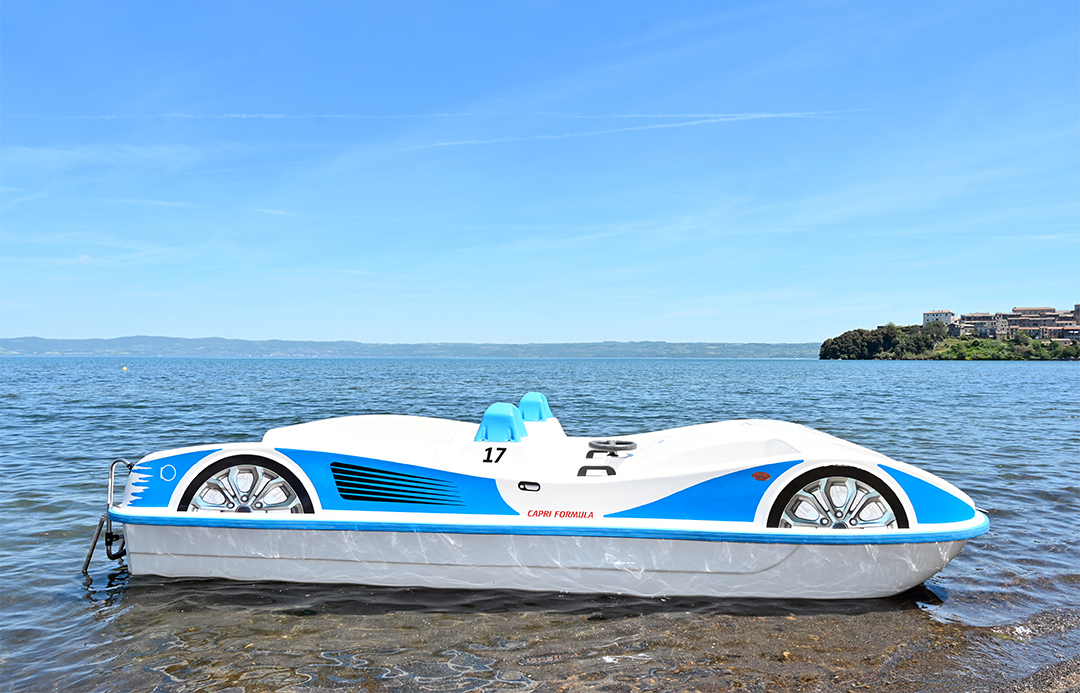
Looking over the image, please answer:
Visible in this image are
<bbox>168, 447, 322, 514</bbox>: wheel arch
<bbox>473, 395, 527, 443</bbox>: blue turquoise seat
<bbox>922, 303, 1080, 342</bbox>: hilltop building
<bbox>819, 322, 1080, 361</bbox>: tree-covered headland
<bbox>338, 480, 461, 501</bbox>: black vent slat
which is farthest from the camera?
<bbox>922, 303, 1080, 342</bbox>: hilltop building

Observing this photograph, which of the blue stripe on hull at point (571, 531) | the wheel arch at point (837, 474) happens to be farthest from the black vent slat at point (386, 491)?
the wheel arch at point (837, 474)

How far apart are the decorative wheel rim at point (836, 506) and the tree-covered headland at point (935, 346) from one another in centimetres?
15464

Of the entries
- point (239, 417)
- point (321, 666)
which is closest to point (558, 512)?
point (321, 666)

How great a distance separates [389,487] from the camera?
Answer: 16.8ft

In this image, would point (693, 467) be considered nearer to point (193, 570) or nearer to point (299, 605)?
point (299, 605)

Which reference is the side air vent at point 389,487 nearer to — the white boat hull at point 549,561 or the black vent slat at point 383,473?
the black vent slat at point 383,473

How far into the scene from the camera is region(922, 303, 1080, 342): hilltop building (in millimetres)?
149375

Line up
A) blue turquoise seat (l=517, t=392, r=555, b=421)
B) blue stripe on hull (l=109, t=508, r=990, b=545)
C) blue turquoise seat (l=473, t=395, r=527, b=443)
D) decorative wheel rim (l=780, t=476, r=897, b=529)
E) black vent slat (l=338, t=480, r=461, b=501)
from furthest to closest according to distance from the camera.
Answer: 1. blue turquoise seat (l=517, t=392, r=555, b=421)
2. blue turquoise seat (l=473, t=395, r=527, b=443)
3. black vent slat (l=338, t=480, r=461, b=501)
4. decorative wheel rim (l=780, t=476, r=897, b=529)
5. blue stripe on hull (l=109, t=508, r=990, b=545)

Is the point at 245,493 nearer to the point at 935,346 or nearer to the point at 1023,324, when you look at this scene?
the point at 935,346

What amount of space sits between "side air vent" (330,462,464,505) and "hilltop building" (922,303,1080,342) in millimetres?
173006

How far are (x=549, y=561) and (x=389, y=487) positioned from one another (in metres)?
1.36

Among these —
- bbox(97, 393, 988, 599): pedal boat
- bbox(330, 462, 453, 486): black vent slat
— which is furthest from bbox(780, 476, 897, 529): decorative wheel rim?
bbox(330, 462, 453, 486): black vent slat

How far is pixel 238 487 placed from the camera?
5258 mm

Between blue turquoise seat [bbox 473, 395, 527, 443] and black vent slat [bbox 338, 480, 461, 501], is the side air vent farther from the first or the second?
blue turquoise seat [bbox 473, 395, 527, 443]
